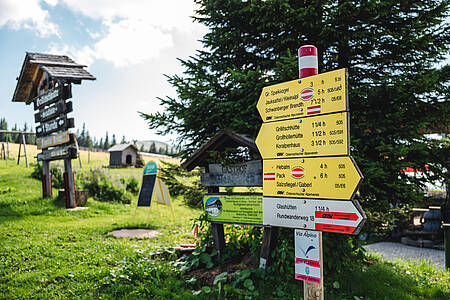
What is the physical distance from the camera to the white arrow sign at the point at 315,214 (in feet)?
8.50

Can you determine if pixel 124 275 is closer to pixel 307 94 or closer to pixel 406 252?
pixel 307 94

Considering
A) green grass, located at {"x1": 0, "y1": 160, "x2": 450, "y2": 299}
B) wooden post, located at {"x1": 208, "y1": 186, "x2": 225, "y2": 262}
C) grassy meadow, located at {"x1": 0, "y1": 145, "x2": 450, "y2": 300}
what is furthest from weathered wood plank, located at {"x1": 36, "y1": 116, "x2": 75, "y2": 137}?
wooden post, located at {"x1": 208, "y1": 186, "x2": 225, "y2": 262}

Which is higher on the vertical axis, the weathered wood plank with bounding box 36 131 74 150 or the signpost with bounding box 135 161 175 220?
the weathered wood plank with bounding box 36 131 74 150

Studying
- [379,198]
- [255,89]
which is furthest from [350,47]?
[379,198]

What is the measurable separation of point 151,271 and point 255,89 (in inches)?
115

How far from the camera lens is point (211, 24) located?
5.93 metres

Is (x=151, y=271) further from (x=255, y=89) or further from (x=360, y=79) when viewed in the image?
(x=360, y=79)

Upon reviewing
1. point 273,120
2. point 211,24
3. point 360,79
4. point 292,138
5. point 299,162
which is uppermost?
point 211,24

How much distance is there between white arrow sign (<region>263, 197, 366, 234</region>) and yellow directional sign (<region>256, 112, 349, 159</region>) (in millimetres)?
431

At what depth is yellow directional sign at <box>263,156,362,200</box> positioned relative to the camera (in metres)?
2.67

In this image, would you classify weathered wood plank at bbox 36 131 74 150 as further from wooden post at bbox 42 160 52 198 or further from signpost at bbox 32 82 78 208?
wooden post at bbox 42 160 52 198

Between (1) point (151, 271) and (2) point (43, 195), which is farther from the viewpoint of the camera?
(2) point (43, 195)

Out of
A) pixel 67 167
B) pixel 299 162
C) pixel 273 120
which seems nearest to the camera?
pixel 299 162

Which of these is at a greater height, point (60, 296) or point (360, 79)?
point (360, 79)
